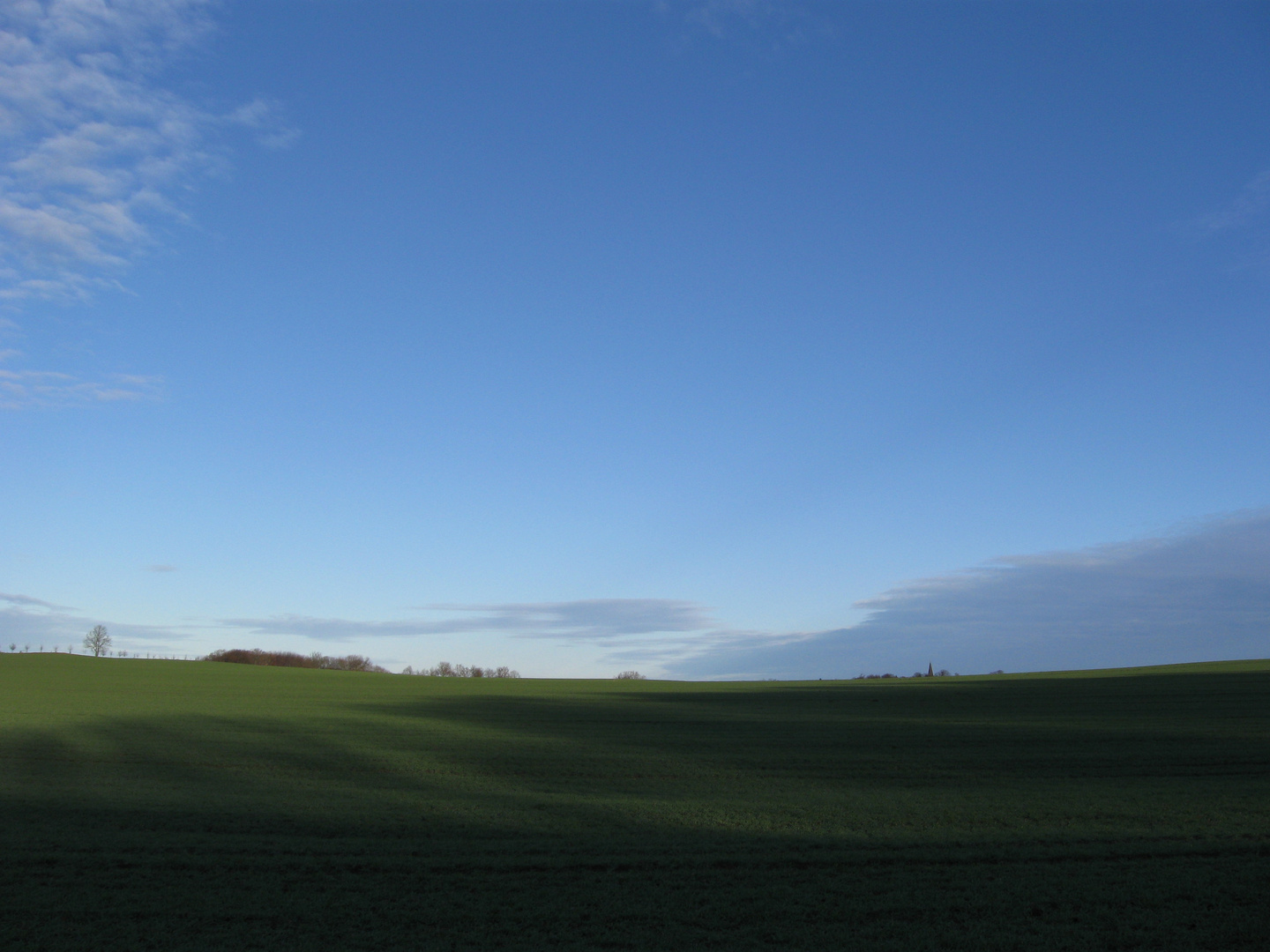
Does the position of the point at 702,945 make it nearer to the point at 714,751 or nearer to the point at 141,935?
the point at 141,935

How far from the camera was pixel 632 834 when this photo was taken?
37.0 feet

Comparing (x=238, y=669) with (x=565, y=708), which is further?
(x=238, y=669)

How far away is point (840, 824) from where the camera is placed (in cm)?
1181

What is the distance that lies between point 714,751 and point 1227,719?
15.0 m

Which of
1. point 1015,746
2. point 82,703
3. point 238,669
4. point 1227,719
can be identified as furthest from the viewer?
point 238,669

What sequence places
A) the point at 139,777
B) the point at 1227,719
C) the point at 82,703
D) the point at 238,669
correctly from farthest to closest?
the point at 238,669 → the point at 82,703 → the point at 1227,719 → the point at 139,777

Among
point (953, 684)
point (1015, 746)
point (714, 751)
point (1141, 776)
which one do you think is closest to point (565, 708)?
point (714, 751)

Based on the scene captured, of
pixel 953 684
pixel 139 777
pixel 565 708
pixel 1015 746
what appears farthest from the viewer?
pixel 953 684

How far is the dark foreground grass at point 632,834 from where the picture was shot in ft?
25.4

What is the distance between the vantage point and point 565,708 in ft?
98.4

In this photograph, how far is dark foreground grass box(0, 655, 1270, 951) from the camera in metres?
7.74

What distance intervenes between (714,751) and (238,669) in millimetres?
38377

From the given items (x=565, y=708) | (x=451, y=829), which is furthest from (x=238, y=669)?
(x=451, y=829)

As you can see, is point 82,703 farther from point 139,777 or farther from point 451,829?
point 451,829
